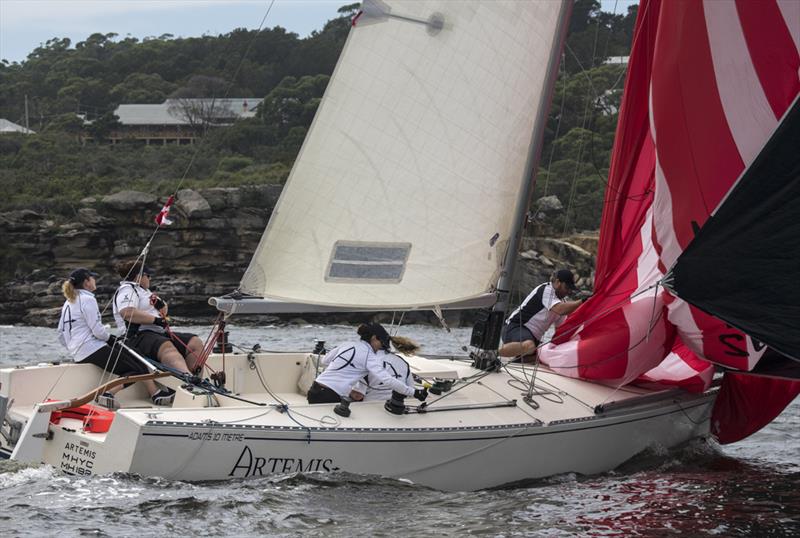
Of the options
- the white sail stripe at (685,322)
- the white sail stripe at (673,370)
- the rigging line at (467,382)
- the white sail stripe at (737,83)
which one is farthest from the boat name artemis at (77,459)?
the white sail stripe at (737,83)

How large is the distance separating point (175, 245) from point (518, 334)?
3173cm

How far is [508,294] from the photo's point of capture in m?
9.94

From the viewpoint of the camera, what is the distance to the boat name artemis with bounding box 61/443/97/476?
25.2 ft

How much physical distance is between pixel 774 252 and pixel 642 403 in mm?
2450

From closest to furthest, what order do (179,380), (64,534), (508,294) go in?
(64,534) → (179,380) → (508,294)

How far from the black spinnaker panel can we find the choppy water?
1556 mm

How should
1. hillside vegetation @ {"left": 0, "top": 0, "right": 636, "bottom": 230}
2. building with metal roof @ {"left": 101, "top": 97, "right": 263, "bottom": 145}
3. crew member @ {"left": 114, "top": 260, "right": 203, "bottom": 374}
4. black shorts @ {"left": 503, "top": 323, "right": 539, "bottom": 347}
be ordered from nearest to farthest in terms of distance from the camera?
crew member @ {"left": 114, "top": 260, "right": 203, "bottom": 374} < black shorts @ {"left": 503, "top": 323, "right": 539, "bottom": 347} < hillside vegetation @ {"left": 0, "top": 0, "right": 636, "bottom": 230} < building with metal roof @ {"left": 101, "top": 97, "right": 263, "bottom": 145}

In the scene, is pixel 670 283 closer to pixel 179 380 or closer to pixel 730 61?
pixel 730 61

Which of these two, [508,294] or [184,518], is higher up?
[508,294]

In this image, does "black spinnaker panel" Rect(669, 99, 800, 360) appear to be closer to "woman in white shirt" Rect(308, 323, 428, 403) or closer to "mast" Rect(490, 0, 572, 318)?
"mast" Rect(490, 0, 572, 318)

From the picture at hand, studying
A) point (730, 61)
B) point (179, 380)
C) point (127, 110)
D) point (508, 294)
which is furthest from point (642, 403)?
point (127, 110)

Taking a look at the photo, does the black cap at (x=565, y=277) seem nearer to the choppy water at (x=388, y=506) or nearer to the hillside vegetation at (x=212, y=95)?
the choppy water at (x=388, y=506)

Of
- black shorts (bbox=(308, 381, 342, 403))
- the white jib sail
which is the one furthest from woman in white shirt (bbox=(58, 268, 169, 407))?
black shorts (bbox=(308, 381, 342, 403))

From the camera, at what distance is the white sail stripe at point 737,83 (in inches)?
361
